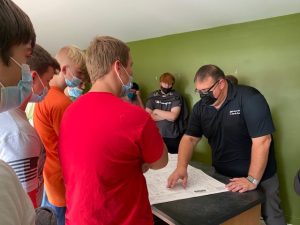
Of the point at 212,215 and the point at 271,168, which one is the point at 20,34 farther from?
the point at 271,168

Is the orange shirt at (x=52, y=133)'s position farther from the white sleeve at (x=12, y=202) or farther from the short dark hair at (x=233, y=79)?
the short dark hair at (x=233, y=79)

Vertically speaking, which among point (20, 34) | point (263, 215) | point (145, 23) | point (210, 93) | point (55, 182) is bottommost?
point (263, 215)

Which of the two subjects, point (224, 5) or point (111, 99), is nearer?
point (111, 99)

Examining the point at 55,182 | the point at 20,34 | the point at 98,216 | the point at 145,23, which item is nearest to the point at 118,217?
the point at 98,216

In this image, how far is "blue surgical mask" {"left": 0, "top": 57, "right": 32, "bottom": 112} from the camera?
652 millimetres

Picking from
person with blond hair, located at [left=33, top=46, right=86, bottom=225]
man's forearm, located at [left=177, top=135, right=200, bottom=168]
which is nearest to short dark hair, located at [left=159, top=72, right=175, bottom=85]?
man's forearm, located at [left=177, top=135, right=200, bottom=168]

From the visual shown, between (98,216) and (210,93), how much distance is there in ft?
3.64

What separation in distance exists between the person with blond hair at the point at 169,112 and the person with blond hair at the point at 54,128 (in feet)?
6.02

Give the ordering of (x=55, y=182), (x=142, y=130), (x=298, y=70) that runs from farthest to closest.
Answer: (x=298, y=70), (x=55, y=182), (x=142, y=130)

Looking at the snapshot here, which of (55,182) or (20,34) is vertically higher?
(20,34)

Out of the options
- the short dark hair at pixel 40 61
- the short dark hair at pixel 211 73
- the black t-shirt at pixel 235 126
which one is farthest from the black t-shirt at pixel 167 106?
the short dark hair at pixel 40 61

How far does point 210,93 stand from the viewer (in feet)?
5.73

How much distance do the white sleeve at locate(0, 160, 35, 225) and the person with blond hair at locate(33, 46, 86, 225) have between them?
85 cm

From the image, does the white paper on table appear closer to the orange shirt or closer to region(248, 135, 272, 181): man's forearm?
region(248, 135, 272, 181): man's forearm
